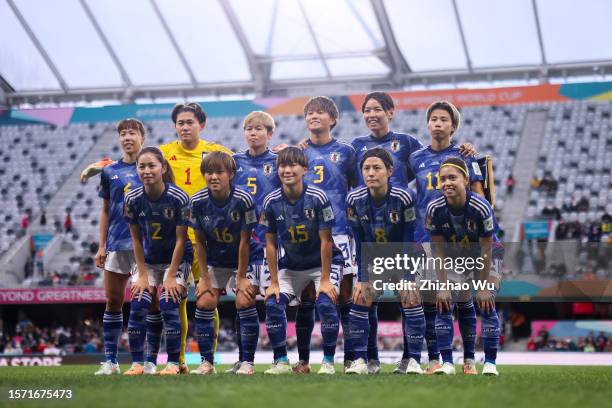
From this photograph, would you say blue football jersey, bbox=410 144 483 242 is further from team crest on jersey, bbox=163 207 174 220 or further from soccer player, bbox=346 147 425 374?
team crest on jersey, bbox=163 207 174 220

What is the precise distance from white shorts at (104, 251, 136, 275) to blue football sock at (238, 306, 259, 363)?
1.23 meters

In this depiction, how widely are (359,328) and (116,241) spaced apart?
246cm

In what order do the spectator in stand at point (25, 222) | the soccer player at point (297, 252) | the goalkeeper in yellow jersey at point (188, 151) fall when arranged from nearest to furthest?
the soccer player at point (297, 252)
the goalkeeper in yellow jersey at point (188, 151)
the spectator in stand at point (25, 222)

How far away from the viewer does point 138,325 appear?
7.63 meters

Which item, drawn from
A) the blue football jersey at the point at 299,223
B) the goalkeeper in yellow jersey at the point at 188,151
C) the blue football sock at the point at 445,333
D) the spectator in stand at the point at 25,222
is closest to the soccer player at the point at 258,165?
the goalkeeper in yellow jersey at the point at 188,151

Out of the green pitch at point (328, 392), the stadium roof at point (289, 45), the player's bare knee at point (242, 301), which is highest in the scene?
the stadium roof at point (289, 45)

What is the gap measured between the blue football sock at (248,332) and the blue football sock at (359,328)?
2.74 feet

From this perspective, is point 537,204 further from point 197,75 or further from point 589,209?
point 197,75

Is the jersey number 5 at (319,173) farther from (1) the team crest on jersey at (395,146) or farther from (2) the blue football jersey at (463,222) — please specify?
(2) the blue football jersey at (463,222)

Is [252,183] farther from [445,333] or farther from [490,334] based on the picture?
[490,334]

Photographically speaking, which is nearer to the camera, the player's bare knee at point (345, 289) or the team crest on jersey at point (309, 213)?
the team crest on jersey at point (309, 213)

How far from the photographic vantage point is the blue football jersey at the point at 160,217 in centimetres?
755

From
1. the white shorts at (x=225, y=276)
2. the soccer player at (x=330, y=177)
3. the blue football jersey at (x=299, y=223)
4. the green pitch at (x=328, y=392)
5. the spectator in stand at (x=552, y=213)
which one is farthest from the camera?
the spectator in stand at (x=552, y=213)

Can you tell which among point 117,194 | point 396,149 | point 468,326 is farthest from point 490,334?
point 117,194
